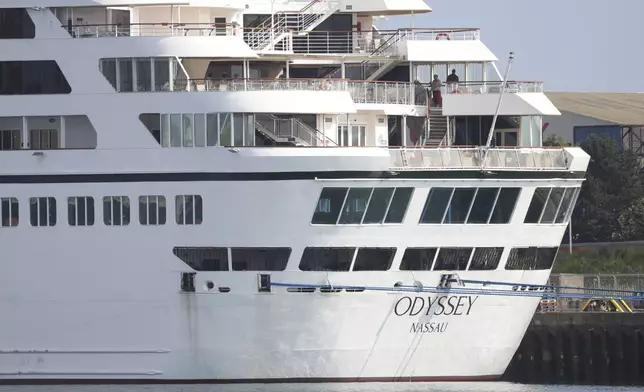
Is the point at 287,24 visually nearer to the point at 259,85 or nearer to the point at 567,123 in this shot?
the point at 259,85

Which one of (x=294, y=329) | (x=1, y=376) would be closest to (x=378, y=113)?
(x=294, y=329)

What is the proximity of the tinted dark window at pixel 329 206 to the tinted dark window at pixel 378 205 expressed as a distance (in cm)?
66

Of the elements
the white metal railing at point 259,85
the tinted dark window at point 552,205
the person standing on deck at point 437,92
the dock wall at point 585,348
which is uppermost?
the white metal railing at point 259,85

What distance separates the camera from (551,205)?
1980 inches

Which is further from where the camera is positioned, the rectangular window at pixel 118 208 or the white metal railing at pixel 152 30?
the white metal railing at pixel 152 30

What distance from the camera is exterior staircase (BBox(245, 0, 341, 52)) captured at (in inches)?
2010

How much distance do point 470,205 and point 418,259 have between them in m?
1.73

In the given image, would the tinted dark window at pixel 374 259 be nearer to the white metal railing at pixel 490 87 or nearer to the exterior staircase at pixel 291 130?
the exterior staircase at pixel 291 130

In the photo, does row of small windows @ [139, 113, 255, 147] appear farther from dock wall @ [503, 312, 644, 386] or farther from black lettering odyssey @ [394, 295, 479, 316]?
dock wall @ [503, 312, 644, 386]

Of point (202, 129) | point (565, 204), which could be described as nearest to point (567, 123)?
point (565, 204)

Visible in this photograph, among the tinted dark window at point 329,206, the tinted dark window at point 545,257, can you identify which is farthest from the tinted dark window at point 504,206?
the tinted dark window at point 329,206

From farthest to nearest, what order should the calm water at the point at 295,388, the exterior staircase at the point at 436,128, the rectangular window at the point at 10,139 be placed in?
the exterior staircase at the point at 436,128 < the rectangular window at the point at 10,139 < the calm water at the point at 295,388

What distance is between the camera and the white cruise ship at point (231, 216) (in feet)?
159

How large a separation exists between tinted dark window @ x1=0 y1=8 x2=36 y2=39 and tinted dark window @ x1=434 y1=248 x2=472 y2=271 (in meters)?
11.0
